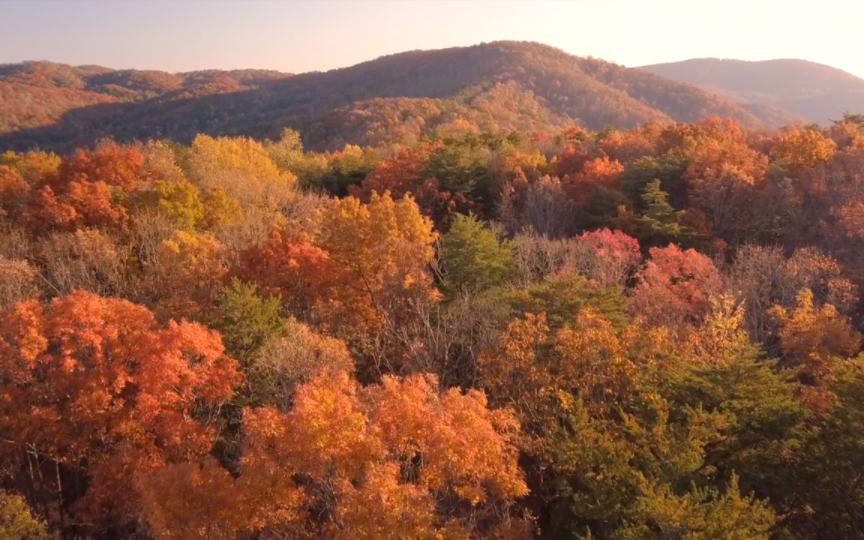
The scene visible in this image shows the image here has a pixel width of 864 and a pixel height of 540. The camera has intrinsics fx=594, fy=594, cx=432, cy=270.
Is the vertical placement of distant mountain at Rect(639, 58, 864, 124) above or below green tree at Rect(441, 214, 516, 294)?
above

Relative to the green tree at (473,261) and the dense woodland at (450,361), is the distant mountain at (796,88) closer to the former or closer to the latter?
the dense woodland at (450,361)

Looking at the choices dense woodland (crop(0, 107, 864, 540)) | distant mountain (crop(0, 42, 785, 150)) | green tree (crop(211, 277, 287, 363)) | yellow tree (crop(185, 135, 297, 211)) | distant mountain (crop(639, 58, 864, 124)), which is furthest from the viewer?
distant mountain (crop(639, 58, 864, 124))

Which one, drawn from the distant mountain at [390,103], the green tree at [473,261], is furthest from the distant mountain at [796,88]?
the green tree at [473,261]

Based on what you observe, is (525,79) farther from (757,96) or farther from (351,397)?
(351,397)

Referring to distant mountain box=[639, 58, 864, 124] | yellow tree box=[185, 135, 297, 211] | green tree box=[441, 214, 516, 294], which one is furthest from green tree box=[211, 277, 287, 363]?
distant mountain box=[639, 58, 864, 124]

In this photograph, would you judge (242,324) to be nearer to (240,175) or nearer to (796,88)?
(240,175)

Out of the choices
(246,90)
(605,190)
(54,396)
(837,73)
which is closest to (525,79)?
(246,90)

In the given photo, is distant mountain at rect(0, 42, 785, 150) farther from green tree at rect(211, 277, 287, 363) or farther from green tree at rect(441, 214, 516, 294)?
green tree at rect(211, 277, 287, 363)
